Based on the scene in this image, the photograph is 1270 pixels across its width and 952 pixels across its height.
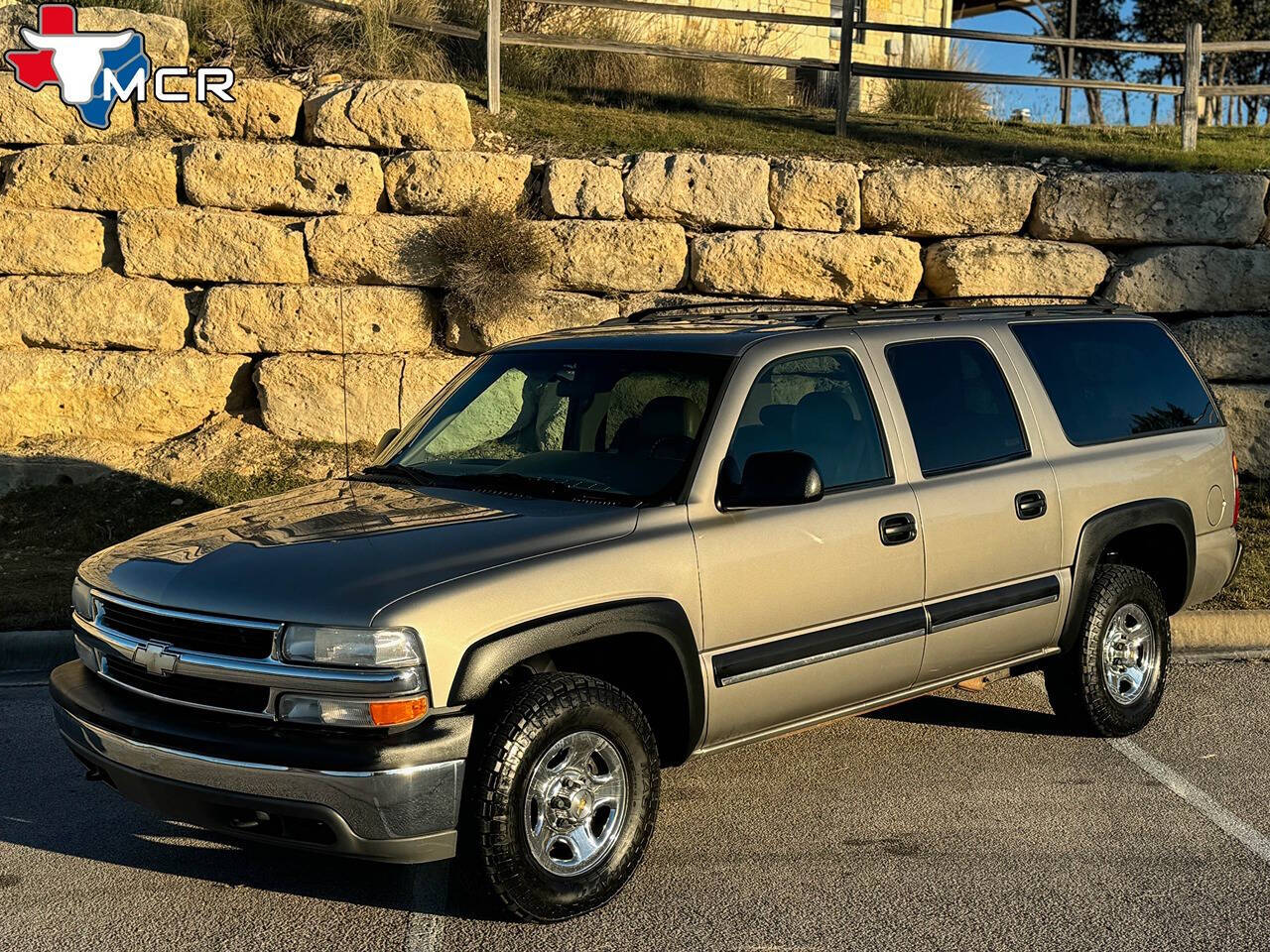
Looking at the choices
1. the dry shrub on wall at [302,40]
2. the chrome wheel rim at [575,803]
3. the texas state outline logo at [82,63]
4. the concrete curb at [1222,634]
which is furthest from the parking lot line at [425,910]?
the dry shrub on wall at [302,40]

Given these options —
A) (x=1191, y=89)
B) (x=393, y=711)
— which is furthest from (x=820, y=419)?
(x=1191, y=89)

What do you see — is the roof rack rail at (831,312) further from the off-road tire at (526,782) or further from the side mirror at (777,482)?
the off-road tire at (526,782)

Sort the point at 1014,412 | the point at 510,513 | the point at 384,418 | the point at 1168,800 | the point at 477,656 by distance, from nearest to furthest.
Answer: the point at 477,656 → the point at 510,513 → the point at 1168,800 → the point at 1014,412 → the point at 384,418

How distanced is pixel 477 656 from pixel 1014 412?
2.92 metres

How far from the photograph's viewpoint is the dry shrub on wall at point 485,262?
11156mm

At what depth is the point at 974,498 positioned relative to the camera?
558 cm

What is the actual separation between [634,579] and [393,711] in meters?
0.93

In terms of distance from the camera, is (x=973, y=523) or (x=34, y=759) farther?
(x=34, y=759)

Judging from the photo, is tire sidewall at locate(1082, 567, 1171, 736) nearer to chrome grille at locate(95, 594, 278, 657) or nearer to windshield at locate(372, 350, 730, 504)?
windshield at locate(372, 350, 730, 504)

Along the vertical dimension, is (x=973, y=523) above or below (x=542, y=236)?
below

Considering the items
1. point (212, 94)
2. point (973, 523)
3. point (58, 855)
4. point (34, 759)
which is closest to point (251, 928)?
point (58, 855)

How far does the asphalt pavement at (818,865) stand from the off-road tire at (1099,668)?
4.6 inches

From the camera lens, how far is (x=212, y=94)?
461 inches

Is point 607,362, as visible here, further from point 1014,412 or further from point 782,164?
point 782,164
